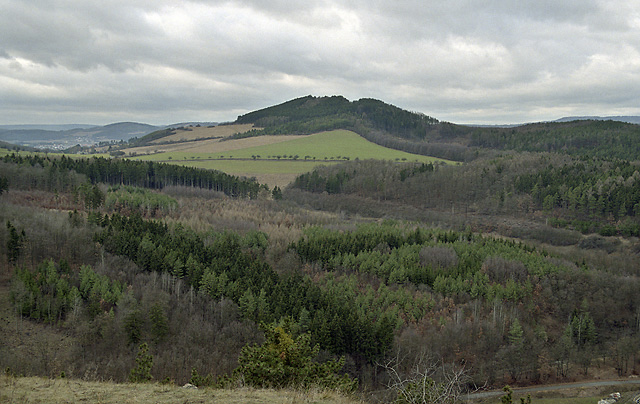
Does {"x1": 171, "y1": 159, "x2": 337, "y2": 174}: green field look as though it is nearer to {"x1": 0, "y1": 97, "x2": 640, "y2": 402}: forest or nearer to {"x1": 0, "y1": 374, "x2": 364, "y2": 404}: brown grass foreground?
{"x1": 0, "y1": 97, "x2": 640, "y2": 402}: forest

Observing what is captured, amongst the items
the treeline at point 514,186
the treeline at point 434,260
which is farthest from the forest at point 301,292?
the treeline at point 514,186

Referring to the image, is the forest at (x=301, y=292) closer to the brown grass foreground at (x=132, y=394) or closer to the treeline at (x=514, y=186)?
the treeline at (x=514, y=186)

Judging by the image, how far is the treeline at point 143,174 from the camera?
427 feet

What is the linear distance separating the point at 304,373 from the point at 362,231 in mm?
77622

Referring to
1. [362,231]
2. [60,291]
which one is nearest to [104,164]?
[362,231]

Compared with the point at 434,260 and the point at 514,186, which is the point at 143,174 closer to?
the point at 434,260

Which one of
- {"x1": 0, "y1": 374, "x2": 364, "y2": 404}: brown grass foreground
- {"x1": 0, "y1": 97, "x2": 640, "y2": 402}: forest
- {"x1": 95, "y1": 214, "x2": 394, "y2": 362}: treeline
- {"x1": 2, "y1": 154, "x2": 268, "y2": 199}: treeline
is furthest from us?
{"x1": 2, "y1": 154, "x2": 268, "y2": 199}: treeline

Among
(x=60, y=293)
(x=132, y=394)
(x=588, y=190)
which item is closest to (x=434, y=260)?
(x=60, y=293)

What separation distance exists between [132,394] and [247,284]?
43.2m

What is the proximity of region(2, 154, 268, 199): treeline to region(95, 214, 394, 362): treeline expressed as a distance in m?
60.6

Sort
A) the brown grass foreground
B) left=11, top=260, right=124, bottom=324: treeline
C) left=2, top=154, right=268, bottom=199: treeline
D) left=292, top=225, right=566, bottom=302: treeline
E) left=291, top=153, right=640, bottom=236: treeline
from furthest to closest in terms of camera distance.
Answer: left=2, top=154, right=268, bottom=199: treeline, left=291, top=153, right=640, bottom=236: treeline, left=292, top=225, right=566, bottom=302: treeline, left=11, top=260, right=124, bottom=324: treeline, the brown grass foreground

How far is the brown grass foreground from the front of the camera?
1741 cm

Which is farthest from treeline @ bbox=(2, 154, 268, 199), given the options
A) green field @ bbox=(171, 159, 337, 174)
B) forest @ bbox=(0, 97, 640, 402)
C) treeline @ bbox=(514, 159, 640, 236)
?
treeline @ bbox=(514, 159, 640, 236)

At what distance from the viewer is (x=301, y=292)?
60.2m
